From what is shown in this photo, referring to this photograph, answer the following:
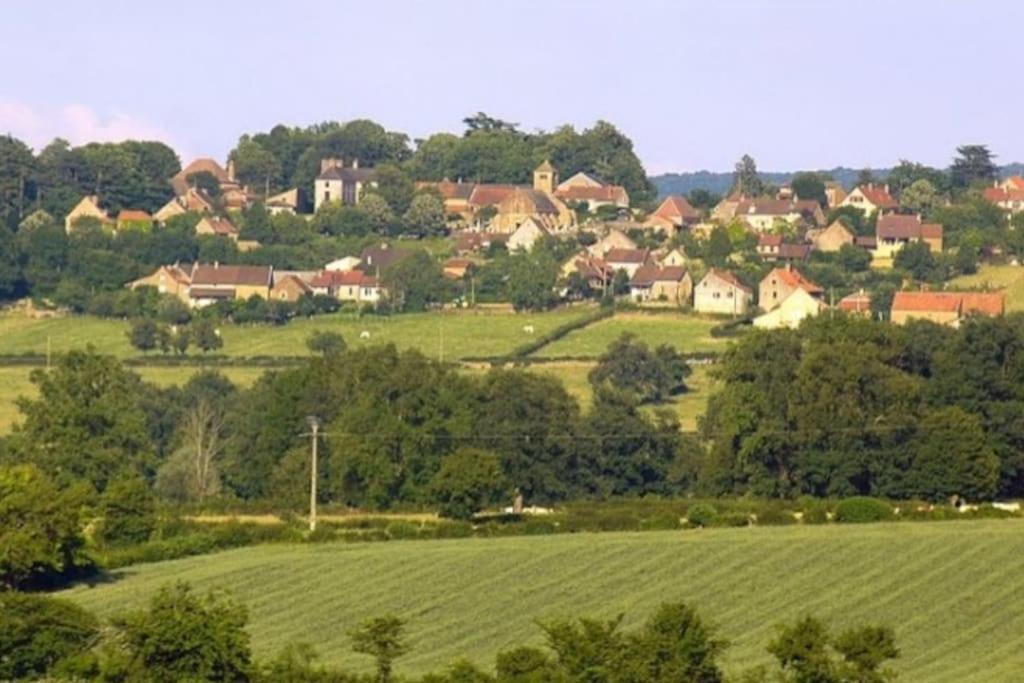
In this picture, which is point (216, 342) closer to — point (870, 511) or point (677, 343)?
point (677, 343)

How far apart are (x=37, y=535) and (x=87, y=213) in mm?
84855

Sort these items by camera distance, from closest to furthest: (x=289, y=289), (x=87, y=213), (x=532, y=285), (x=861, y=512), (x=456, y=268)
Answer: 1. (x=861, y=512)
2. (x=532, y=285)
3. (x=289, y=289)
4. (x=456, y=268)
5. (x=87, y=213)

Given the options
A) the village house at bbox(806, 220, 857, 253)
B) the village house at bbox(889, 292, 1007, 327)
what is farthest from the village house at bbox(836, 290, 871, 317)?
the village house at bbox(806, 220, 857, 253)

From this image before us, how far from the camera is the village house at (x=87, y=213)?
449ft

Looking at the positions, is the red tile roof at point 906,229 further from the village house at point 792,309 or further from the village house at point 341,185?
the village house at point 341,185

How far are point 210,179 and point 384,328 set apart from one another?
47.1 meters

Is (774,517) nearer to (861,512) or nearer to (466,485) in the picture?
(861,512)

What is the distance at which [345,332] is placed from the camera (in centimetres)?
11006

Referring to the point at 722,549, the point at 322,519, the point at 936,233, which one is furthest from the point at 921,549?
the point at 936,233

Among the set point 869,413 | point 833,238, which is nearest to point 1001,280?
point 833,238

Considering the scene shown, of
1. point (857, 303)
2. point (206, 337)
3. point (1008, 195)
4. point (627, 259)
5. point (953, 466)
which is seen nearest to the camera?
point (953, 466)

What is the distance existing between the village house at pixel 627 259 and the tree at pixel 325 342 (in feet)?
62.4

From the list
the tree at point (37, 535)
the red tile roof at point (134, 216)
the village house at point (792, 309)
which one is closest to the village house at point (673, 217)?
the red tile roof at point (134, 216)

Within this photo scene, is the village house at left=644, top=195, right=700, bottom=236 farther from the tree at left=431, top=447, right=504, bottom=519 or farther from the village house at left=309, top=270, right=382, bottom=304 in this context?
the tree at left=431, top=447, right=504, bottom=519
